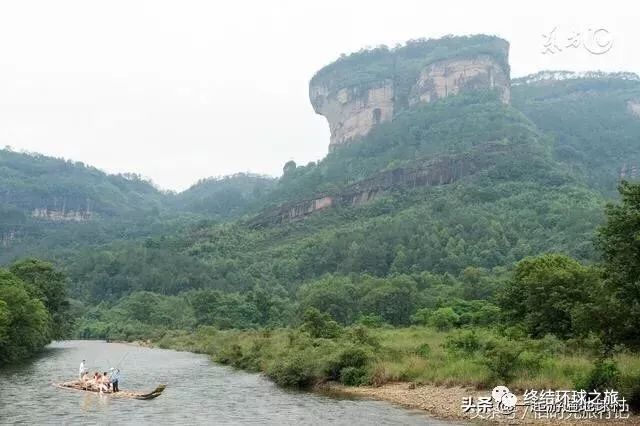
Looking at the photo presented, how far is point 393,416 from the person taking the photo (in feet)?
87.6

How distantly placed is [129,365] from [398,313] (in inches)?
1289

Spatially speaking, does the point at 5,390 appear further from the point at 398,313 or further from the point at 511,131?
the point at 511,131

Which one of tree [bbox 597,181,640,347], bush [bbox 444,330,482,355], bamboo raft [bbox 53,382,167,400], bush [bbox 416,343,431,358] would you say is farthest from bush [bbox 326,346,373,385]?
tree [bbox 597,181,640,347]

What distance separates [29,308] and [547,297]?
4156 cm

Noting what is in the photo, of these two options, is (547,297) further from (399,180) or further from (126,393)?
(399,180)

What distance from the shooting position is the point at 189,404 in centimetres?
3306

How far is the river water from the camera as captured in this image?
2756cm

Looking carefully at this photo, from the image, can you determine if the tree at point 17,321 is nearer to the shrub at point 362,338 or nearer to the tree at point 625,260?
the shrub at point 362,338

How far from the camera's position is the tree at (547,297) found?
123 feet

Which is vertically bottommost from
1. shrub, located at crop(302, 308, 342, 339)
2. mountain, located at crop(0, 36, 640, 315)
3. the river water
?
the river water

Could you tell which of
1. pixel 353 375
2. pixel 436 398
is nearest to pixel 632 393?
pixel 436 398

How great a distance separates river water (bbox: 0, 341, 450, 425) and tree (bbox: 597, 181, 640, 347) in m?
7.69
